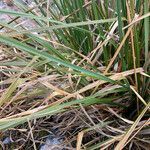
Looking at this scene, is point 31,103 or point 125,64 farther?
point 31,103

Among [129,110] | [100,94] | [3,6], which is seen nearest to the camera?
[100,94]

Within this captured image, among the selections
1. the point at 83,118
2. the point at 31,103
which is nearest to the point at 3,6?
the point at 31,103

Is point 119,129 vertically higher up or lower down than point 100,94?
lower down

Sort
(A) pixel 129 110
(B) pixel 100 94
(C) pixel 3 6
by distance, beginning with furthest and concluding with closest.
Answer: (C) pixel 3 6 < (A) pixel 129 110 < (B) pixel 100 94

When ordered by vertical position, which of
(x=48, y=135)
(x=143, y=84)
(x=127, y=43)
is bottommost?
(x=48, y=135)

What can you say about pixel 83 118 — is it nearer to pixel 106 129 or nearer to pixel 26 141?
pixel 106 129

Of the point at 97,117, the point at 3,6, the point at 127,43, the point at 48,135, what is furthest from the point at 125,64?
the point at 3,6
